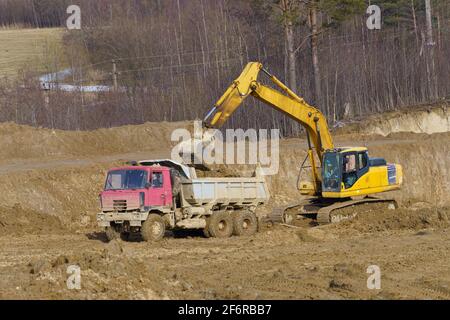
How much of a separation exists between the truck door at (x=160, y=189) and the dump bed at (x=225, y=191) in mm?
590

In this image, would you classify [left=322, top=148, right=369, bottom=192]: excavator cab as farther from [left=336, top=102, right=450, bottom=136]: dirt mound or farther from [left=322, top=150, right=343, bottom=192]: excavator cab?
[left=336, top=102, right=450, bottom=136]: dirt mound

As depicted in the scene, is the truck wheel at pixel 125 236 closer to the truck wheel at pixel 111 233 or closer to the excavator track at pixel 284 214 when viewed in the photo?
the truck wheel at pixel 111 233

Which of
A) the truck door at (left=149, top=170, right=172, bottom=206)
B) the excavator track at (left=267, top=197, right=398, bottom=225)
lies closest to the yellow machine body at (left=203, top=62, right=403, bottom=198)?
the excavator track at (left=267, top=197, right=398, bottom=225)

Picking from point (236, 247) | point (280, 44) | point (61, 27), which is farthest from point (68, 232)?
point (61, 27)

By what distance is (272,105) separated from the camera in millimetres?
25625

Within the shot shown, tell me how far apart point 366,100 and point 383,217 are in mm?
23371

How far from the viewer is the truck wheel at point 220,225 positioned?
2353 cm

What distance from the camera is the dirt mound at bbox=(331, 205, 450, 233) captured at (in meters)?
25.5

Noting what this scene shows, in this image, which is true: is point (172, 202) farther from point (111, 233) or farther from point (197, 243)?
point (111, 233)

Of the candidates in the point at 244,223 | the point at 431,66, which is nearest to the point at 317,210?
the point at 244,223

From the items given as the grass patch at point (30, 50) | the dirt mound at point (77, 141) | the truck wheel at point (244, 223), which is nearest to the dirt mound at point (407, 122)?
the dirt mound at point (77, 141)

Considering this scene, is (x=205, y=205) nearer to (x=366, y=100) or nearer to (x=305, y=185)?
(x=305, y=185)
